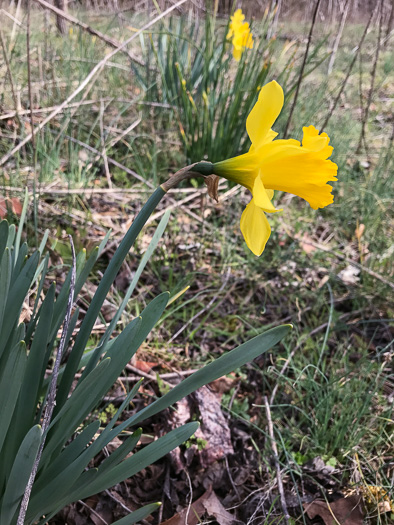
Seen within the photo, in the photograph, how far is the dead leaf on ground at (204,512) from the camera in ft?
3.72

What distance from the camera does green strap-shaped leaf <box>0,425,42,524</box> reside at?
0.66 meters

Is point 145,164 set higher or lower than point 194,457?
higher

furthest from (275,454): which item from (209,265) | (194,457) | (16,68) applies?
(16,68)

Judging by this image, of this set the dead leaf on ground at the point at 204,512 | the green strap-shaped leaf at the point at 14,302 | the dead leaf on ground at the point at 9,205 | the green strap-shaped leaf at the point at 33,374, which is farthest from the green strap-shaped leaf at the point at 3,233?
the dead leaf on ground at the point at 9,205

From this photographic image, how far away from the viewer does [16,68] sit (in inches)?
124

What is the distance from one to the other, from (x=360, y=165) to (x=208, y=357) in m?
2.14

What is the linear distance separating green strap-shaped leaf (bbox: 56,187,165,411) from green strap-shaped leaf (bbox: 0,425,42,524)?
20 centimetres

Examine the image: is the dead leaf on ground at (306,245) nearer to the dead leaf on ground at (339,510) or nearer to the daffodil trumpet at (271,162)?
the dead leaf on ground at (339,510)

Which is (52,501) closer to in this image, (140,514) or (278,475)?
(140,514)

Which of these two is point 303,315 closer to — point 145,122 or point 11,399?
point 11,399

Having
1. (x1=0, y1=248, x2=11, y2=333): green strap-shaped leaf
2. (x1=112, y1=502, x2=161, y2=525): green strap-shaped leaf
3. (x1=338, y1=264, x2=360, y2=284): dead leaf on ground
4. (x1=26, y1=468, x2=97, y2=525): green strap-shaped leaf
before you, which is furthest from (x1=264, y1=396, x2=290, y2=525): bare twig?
(x1=338, y1=264, x2=360, y2=284): dead leaf on ground

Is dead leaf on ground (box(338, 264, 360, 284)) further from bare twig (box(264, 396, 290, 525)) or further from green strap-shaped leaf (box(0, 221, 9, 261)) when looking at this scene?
green strap-shaped leaf (box(0, 221, 9, 261))

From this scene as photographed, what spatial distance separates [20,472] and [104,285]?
1.04 feet

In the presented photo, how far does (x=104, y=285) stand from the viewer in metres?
0.77
